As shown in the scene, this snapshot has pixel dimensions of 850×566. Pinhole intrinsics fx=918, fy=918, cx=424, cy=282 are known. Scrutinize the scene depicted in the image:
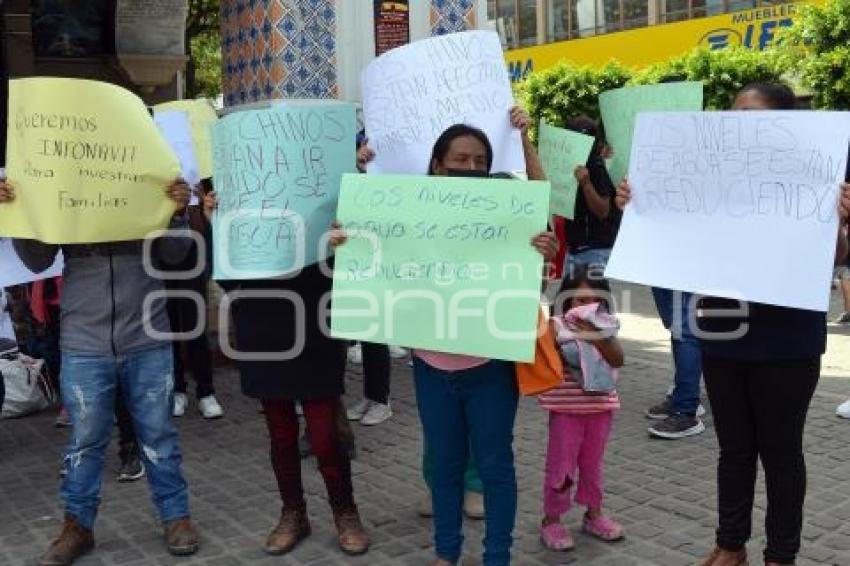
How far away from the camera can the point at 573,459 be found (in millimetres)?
3812

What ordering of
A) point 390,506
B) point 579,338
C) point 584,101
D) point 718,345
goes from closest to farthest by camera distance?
point 718,345, point 579,338, point 390,506, point 584,101

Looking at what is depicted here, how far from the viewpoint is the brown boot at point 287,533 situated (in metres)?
3.84

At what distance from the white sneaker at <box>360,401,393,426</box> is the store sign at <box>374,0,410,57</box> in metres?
3.06

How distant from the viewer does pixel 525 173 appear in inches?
147

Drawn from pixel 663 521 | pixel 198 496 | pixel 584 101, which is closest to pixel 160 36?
pixel 198 496

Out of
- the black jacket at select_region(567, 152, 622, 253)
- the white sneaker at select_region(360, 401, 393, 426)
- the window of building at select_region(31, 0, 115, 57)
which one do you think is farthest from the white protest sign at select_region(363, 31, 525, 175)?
the window of building at select_region(31, 0, 115, 57)

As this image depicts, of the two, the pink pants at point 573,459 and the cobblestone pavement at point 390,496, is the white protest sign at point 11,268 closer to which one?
the cobblestone pavement at point 390,496

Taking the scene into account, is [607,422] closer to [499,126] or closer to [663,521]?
[663,521]

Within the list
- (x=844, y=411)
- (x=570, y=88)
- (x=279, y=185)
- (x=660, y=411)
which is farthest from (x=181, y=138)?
(x=570, y=88)

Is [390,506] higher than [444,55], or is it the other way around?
[444,55]

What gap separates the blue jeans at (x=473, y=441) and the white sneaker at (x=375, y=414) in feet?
7.78

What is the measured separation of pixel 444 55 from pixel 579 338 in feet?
4.21

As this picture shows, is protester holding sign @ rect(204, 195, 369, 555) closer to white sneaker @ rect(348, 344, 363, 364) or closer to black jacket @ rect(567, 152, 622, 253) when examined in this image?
black jacket @ rect(567, 152, 622, 253)

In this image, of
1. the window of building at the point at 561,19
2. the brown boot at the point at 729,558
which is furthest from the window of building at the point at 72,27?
the window of building at the point at 561,19
